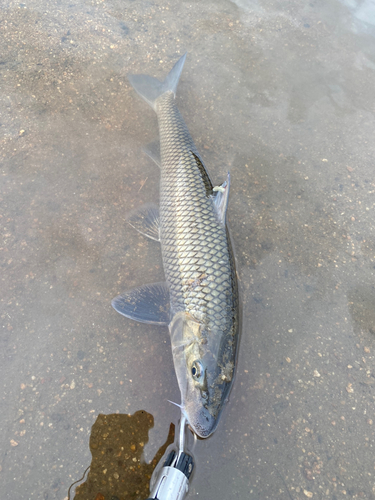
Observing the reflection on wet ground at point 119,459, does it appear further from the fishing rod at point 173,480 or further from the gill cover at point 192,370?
the gill cover at point 192,370

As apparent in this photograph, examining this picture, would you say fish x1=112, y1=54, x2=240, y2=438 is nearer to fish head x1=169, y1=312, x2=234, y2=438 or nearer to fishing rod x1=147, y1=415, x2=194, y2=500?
fish head x1=169, y1=312, x2=234, y2=438

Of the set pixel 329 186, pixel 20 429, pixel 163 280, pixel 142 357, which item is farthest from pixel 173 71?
pixel 20 429

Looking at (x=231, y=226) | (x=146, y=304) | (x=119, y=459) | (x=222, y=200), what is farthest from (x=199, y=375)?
(x=231, y=226)

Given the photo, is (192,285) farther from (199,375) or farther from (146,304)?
(199,375)

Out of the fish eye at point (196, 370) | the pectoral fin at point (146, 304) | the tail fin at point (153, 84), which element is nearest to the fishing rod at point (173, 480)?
the fish eye at point (196, 370)

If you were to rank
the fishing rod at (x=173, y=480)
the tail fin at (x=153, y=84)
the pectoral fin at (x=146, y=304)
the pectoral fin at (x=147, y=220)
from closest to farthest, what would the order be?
the fishing rod at (x=173, y=480) < the pectoral fin at (x=146, y=304) < the pectoral fin at (x=147, y=220) < the tail fin at (x=153, y=84)

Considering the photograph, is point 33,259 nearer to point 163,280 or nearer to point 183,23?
point 163,280

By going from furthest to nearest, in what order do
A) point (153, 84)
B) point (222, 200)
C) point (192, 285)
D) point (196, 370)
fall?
point (153, 84), point (222, 200), point (192, 285), point (196, 370)
